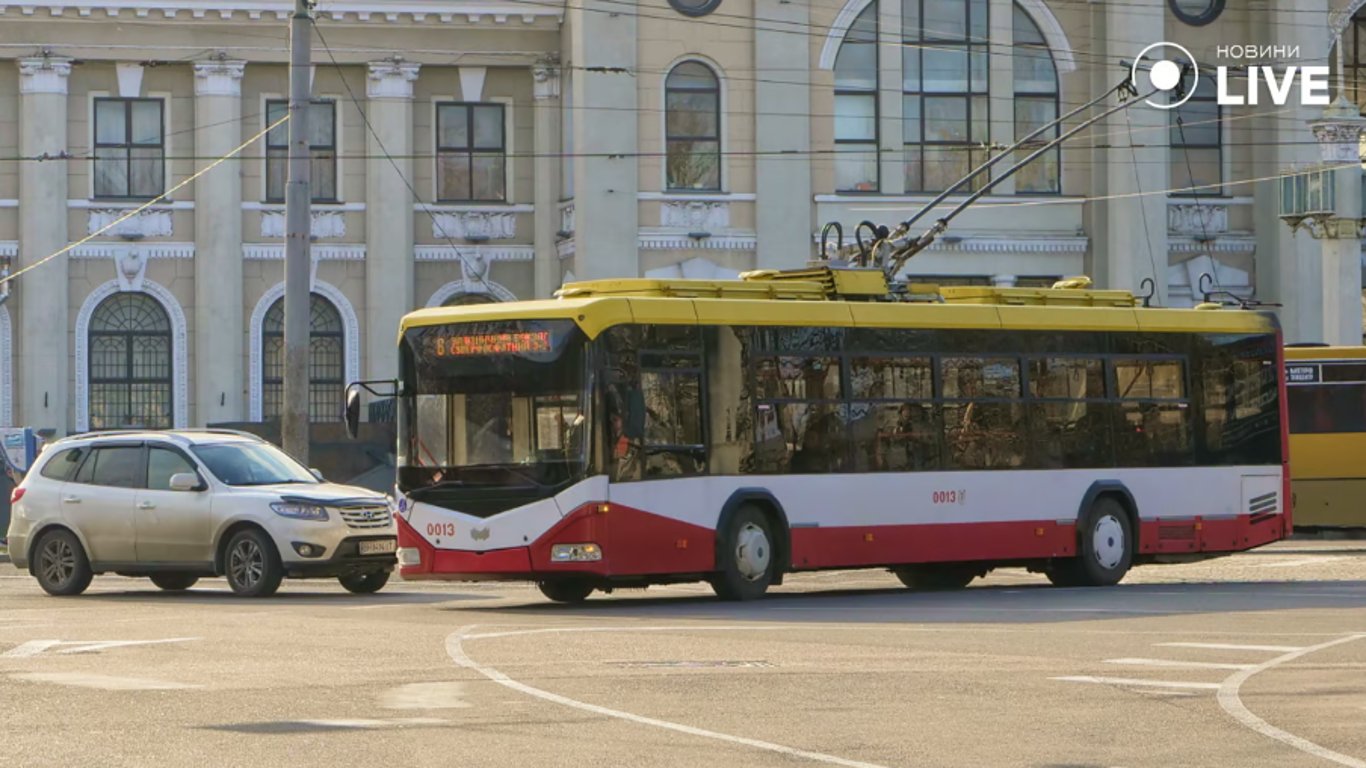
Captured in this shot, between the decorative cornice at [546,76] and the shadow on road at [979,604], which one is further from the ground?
the decorative cornice at [546,76]

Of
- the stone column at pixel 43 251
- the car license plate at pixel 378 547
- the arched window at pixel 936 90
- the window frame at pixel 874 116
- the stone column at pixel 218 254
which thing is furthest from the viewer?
the stone column at pixel 218 254

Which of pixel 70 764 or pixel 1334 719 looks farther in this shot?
pixel 1334 719

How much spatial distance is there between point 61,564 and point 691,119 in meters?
24.5

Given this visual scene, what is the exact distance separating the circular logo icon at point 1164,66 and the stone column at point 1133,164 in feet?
0.90

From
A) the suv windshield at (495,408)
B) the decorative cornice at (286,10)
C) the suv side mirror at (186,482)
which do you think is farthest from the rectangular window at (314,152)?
the suv windshield at (495,408)

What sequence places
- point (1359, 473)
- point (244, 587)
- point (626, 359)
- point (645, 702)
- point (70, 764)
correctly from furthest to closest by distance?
point (1359, 473) → point (244, 587) → point (626, 359) → point (645, 702) → point (70, 764)

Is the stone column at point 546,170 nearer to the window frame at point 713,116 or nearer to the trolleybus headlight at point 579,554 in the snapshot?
the window frame at point 713,116

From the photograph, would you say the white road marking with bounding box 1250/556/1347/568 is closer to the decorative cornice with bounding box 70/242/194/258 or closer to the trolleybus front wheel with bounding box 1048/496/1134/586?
the trolleybus front wheel with bounding box 1048/496/1134/586

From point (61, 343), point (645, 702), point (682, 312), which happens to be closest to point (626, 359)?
point (682, 312)

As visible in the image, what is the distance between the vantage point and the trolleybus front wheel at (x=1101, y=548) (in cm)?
2602

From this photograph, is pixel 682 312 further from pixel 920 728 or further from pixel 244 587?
pixel 920 728

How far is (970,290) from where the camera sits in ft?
84.8

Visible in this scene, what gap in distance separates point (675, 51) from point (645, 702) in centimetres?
3591

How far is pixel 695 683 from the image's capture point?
46.3 ft
